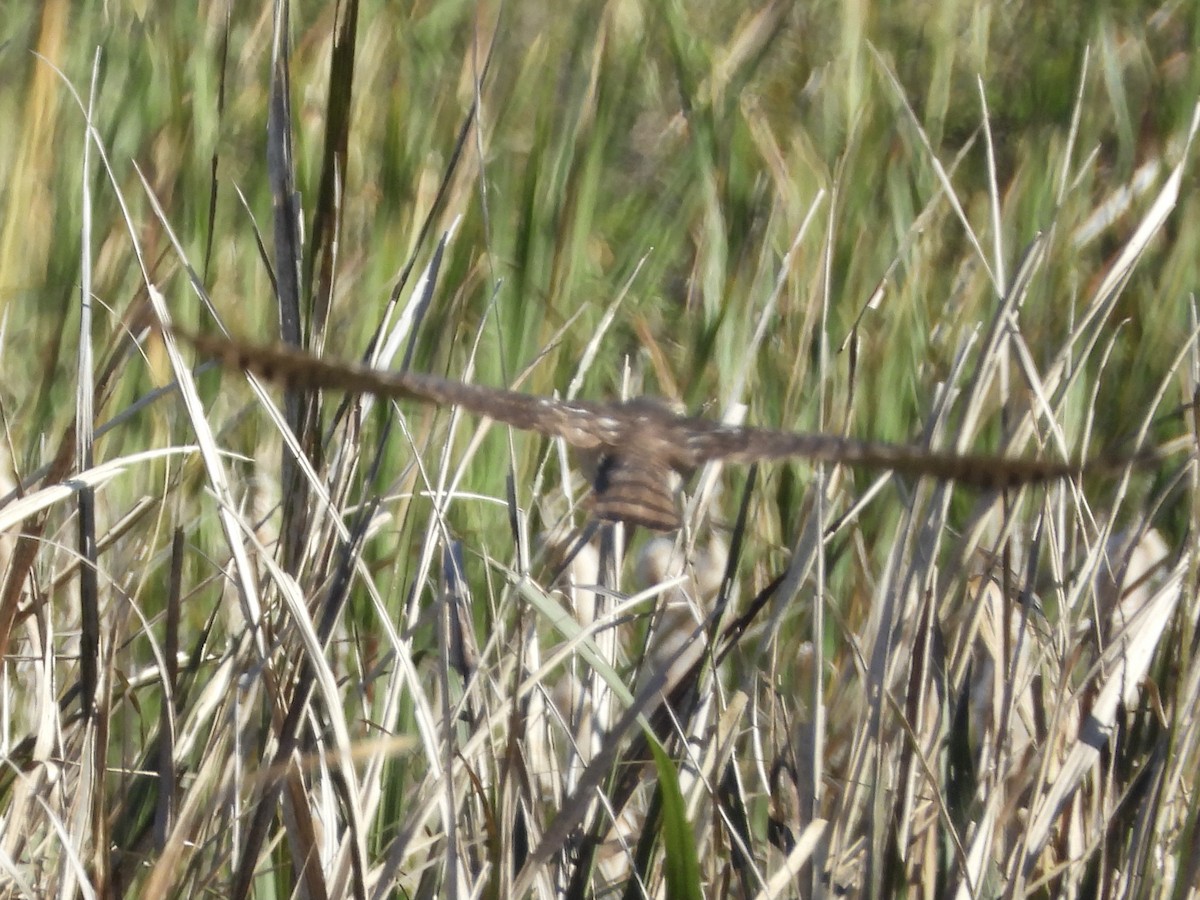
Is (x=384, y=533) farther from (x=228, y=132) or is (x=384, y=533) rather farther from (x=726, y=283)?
(x=228, y=132)

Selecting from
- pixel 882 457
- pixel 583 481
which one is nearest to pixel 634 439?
pixel 583 481

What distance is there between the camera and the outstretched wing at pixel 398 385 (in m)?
0.77

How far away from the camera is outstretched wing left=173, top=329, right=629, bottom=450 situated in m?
0.77

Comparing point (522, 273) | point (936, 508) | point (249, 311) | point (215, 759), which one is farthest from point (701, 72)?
point (215, 759)

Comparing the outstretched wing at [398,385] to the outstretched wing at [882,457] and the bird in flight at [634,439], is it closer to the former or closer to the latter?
the bird in flight at [634,439]

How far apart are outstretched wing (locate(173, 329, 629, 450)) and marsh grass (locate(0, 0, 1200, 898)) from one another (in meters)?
0.02

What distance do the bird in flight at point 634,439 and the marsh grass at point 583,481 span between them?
3 centimetres

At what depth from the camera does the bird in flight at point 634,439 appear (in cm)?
79

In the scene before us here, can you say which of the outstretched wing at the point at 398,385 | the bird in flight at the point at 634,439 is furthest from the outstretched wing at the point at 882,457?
the outstretched wing at the point at 398,385

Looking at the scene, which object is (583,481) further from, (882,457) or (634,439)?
(882,457)

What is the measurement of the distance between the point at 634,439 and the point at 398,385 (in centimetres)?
38

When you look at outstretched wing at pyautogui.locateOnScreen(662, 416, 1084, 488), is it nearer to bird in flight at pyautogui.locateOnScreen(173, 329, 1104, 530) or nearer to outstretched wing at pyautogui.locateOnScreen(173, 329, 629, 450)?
bird in flight at pyautogui.locateOnScreen(173, 329, 1104, 530)

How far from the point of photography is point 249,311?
1342 millimetres

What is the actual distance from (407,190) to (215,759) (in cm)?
78
